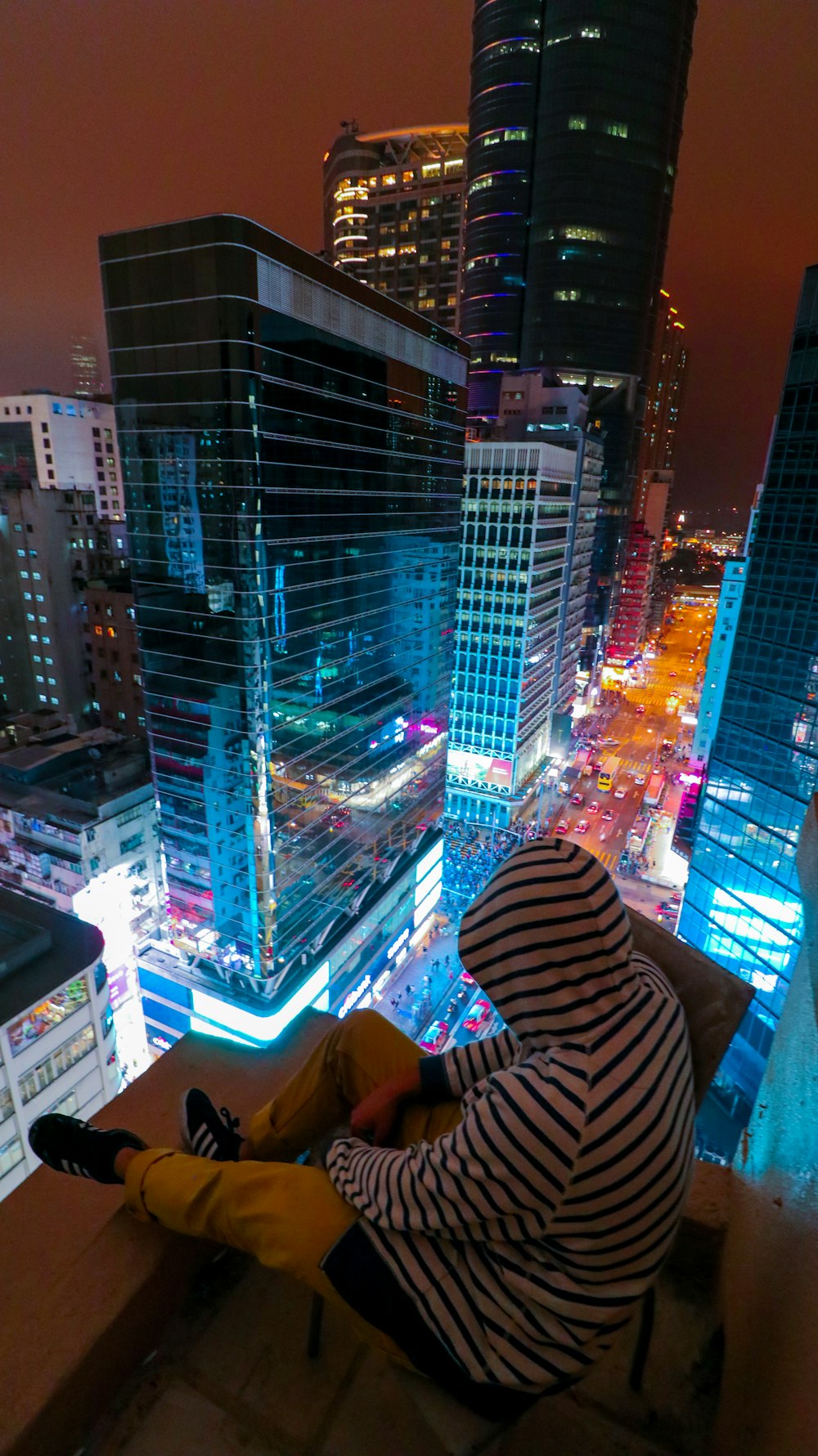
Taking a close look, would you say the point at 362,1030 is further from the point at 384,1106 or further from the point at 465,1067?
the point at 465,1067

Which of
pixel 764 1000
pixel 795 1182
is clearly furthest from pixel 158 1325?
pixel 764 1000

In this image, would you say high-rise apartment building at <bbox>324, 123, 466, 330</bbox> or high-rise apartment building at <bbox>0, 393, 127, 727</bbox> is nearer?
high-rise apartment building at <bbox>0, 393, 127, 727</bbox>

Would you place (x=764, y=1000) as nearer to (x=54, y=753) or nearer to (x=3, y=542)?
(x=54, y=753)

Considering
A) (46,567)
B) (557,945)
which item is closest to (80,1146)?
(557,945)

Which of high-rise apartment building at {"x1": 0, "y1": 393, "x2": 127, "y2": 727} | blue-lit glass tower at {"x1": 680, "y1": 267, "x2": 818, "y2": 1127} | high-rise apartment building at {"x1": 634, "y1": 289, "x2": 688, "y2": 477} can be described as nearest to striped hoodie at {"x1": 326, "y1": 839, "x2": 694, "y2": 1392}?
blue-lit glass tower at {"x1": 680, "y1": 267, "x2": 818, "y2": 1127}

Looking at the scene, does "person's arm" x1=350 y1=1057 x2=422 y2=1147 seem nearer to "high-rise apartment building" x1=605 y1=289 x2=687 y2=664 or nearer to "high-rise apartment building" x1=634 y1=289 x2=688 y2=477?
"high-rise apartment building" x1=605 y1=289 x2=687 y2=664

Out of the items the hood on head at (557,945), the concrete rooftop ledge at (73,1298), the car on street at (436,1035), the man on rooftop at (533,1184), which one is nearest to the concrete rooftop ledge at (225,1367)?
the concrete rooftop ledge at (73,1298)
